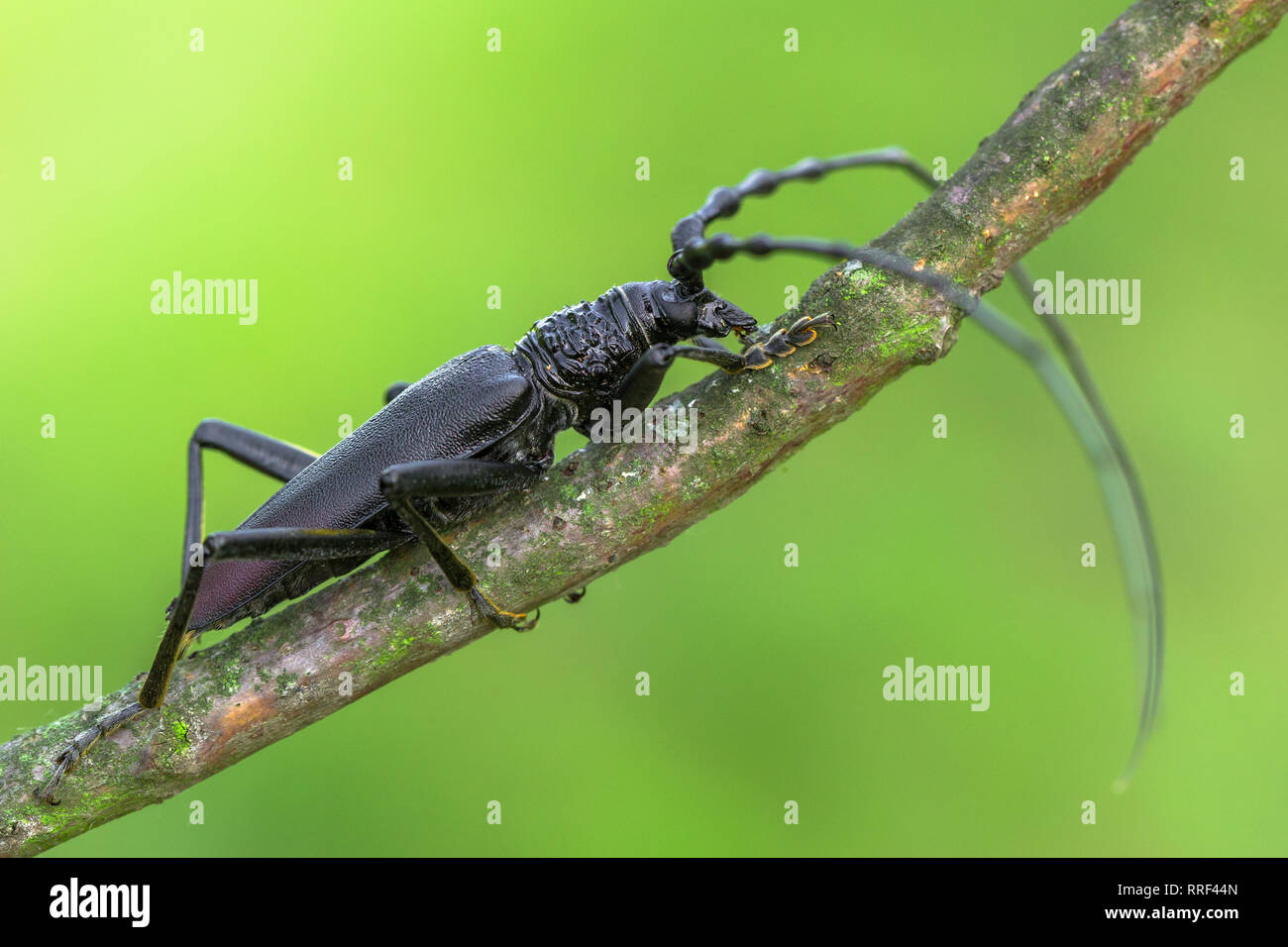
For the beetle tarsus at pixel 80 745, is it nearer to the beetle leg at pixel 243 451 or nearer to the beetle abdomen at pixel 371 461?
the beetle abdomen at pixel 371 461

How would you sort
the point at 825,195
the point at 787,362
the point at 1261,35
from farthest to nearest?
the point at 825,195
the point at 787,362
the point at 1261,35

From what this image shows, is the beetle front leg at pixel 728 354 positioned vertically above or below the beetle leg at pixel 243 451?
above

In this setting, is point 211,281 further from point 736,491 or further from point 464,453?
point 736,491

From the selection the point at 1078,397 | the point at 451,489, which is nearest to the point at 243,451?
the point at 451,489

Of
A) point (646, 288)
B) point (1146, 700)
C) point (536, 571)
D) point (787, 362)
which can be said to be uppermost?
point (646, 288)

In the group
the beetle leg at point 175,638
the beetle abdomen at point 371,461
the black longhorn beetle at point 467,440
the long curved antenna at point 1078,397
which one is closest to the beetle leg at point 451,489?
the black longhorn beetle at point 467,440

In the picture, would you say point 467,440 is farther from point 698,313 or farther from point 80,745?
point 80,745

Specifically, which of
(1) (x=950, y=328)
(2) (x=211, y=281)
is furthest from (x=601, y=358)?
(2) (x=211, y=281)
